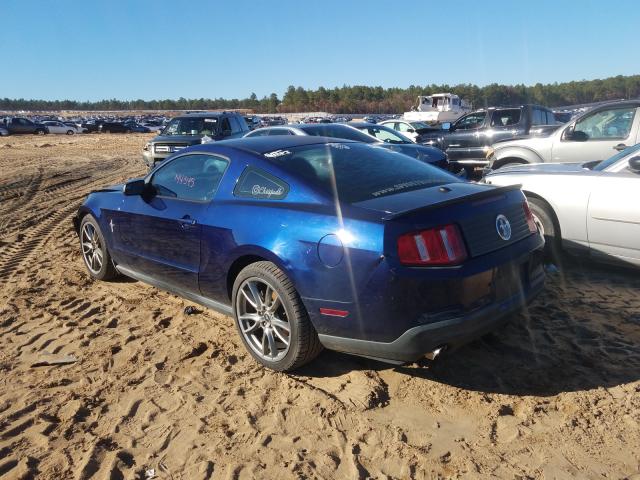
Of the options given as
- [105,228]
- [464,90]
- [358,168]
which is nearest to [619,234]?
[358,168]

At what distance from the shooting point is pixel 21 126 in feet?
145

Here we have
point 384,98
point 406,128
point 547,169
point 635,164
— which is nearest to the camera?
point 635,164

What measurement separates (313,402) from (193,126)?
40.8ft

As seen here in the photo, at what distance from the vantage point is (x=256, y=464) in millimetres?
2680

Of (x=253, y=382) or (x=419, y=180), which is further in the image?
(x=419, y=180)

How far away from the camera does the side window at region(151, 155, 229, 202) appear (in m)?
4.13

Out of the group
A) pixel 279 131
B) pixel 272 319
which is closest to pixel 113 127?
pixel 279 131

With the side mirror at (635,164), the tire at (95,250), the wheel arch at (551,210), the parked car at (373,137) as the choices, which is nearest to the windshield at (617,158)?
the side mirror at (635,164)

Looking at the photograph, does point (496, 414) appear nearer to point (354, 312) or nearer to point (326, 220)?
point (354, 312)

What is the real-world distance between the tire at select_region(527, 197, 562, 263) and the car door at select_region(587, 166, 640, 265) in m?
0.36

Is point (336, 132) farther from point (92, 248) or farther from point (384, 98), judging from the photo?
point (384, 98)

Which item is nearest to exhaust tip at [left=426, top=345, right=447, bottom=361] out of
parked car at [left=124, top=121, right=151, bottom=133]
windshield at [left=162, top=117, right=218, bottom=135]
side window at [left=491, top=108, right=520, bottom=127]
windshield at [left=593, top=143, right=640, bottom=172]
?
windshield at [left=593, top=143, right=640, bottom=172]

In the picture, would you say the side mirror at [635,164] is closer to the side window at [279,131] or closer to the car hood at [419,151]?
the car hood at [419,151]

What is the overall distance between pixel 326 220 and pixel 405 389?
1.17 meters
